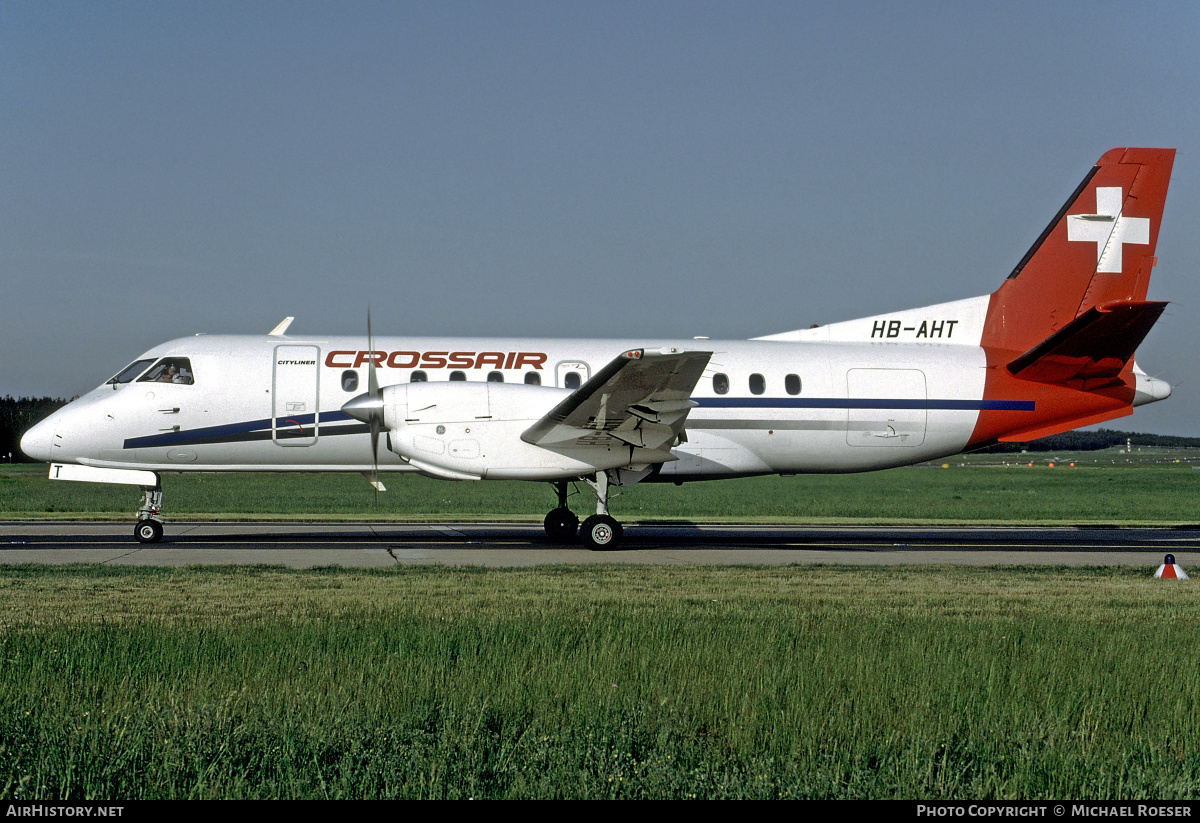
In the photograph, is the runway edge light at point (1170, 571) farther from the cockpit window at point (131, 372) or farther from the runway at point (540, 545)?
the cockpit window at point (131, 372)

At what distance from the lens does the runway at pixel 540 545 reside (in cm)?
1566

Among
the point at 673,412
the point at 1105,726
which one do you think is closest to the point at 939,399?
the point at 673,412

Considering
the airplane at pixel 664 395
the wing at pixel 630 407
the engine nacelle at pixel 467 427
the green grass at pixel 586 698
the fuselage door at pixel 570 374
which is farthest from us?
the fuselage door at pixel 570 374

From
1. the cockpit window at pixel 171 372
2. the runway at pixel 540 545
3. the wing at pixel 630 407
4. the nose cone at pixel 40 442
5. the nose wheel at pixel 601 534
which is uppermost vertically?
the cockpit window at pixel 171 372

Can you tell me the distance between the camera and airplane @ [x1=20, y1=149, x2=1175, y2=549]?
56.6 ft

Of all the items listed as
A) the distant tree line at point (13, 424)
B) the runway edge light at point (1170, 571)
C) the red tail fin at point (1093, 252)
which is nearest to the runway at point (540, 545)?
the runway edge light at point (1170, 571)

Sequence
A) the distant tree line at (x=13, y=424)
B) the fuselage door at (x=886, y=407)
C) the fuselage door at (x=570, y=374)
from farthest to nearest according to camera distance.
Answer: the distant tree line at (x=13, y=424) < the fuselage door at (x=886, y=407) < the fuselage door at (x=570, y=374)

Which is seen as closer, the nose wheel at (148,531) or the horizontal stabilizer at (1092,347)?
the nose wheel at (148,531)

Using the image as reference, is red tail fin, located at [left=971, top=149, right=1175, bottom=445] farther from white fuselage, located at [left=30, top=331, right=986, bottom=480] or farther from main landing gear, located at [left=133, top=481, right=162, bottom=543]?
main landing gear, located at [left=133, top=481, right=162, bottom=543]

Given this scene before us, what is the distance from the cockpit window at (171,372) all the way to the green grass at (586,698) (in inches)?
323

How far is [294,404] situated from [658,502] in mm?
20365

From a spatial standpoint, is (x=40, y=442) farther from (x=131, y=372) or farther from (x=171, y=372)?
(x=171, y=372)

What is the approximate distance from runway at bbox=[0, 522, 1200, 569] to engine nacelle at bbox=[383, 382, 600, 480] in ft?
4.58

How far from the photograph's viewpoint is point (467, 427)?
17.1m
